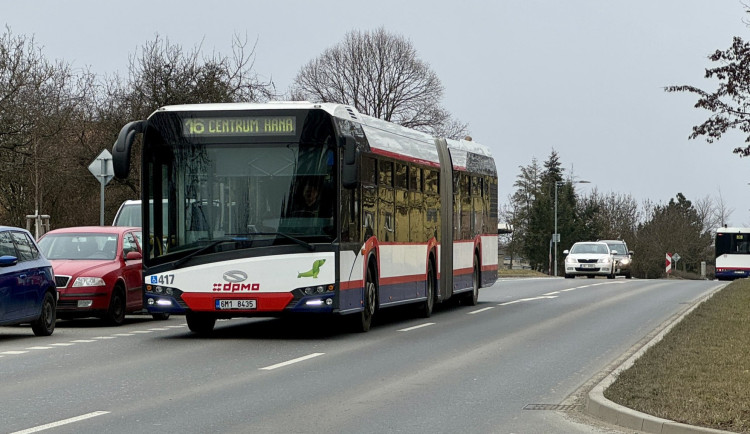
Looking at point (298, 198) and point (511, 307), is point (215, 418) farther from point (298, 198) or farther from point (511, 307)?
point (511, 307)

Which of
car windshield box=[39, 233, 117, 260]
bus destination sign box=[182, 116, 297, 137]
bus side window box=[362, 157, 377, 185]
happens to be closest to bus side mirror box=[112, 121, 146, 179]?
bus destination sign box=[182, 116, 297, 137]

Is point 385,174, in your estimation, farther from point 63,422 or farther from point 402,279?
point 63,422

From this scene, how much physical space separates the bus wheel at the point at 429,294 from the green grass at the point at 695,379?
16.9 feet

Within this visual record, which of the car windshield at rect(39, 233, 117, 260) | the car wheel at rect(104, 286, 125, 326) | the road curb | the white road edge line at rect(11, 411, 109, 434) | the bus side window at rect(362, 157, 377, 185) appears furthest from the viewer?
the car windshield at rect(39, 233, 117, 260)

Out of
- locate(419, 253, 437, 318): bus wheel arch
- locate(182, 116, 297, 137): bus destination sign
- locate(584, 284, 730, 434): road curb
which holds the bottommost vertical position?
locate(584, 284, 730, 434): road curb

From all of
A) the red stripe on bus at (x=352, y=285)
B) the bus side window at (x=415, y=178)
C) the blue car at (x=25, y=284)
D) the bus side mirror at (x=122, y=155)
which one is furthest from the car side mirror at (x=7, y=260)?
the bus side window at (x=415, y=178)

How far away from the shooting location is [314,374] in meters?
13.8

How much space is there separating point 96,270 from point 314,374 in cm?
867

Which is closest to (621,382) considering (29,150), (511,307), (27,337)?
(27,337)

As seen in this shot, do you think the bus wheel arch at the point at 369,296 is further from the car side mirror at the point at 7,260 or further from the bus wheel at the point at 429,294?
the car side mirror at the point at 7,260

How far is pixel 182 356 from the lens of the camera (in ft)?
52.1

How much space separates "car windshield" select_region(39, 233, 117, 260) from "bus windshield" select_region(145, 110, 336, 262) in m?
4.78

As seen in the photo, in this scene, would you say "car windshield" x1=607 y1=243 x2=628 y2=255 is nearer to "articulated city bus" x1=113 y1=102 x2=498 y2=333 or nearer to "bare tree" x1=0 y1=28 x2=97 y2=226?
"bare tree" x1=0 y1=28 x2=97 y2=226

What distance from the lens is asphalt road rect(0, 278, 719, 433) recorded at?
10.3 metres
